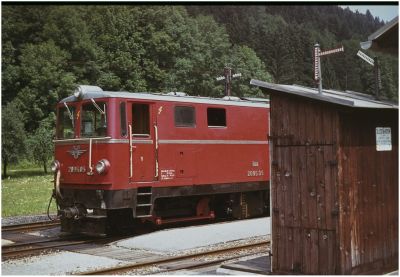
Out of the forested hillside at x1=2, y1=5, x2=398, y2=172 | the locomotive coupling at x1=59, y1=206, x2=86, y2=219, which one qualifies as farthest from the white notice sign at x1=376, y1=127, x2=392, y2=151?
the forested hillside at x1=2, y1=5, x2=398, y2=172

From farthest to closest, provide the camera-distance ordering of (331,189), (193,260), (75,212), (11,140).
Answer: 1. (11,140)
2. (75,212)
3. (193,260)
4. (331,189)

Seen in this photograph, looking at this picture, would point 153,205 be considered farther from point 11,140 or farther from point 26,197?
point 11,140

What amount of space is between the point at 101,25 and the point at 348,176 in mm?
46203

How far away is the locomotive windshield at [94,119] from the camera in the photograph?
12727 millimetres

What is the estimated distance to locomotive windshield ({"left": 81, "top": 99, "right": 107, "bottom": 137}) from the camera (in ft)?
41.8

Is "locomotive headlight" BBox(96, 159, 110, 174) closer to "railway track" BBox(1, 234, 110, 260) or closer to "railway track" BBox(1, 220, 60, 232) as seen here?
"railway track" BBox(1, 234, 110, 260)

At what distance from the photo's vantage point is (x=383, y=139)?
8195 millimetres

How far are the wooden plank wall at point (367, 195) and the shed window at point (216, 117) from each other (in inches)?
273

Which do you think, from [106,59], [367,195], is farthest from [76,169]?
[106,59]

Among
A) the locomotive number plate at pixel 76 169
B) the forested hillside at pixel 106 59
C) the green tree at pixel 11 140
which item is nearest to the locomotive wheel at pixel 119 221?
the locomotive number plate at pixel 76 169

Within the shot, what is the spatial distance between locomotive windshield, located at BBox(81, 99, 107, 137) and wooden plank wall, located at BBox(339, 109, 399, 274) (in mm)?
6639

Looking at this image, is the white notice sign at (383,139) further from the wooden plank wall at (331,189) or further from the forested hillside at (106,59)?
the forested hillside at (106,59)

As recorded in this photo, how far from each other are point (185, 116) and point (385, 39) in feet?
22.8

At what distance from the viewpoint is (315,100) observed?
7.65 m
